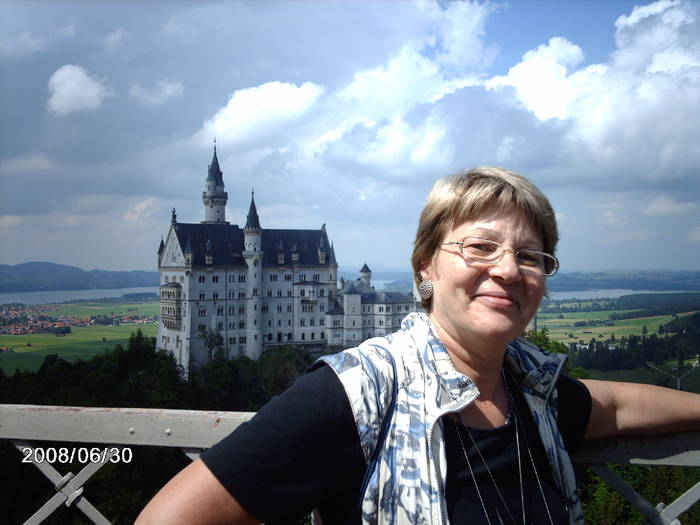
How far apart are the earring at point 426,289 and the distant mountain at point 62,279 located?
4432 centimetres

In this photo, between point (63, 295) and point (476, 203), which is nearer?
point (476, 203)

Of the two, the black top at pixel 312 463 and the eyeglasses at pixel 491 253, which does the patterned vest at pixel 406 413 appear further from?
the eyeglasses at pixel 491 253

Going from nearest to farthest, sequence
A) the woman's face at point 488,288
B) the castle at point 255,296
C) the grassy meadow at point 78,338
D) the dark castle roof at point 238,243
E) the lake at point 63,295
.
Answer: the woman's face at point 488,288 < the grassy meadow at point 78,338 < the lake at point 63,295 < the castle at point 255,296 < the dark castle roof at point 238,243

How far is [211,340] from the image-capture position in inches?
1804

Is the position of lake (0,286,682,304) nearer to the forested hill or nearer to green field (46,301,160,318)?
the forested hill

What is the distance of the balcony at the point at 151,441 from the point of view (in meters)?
1.92

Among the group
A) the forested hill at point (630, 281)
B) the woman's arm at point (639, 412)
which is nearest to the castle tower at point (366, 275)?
the forested hill at point (630, 281)

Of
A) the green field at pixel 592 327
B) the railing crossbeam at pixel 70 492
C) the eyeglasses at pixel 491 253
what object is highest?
the eyeglasses at pixel 491 253

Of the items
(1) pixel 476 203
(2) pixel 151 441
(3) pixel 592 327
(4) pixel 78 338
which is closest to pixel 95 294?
(4) pixel 78 338

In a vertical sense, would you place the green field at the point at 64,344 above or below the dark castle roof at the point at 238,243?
below

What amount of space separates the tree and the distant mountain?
26.6 ft

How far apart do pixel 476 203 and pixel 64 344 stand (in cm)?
4320

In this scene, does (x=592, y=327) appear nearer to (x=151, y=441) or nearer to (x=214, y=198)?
(x=151, y=441)

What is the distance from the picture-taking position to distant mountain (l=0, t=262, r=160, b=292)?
136 ft
